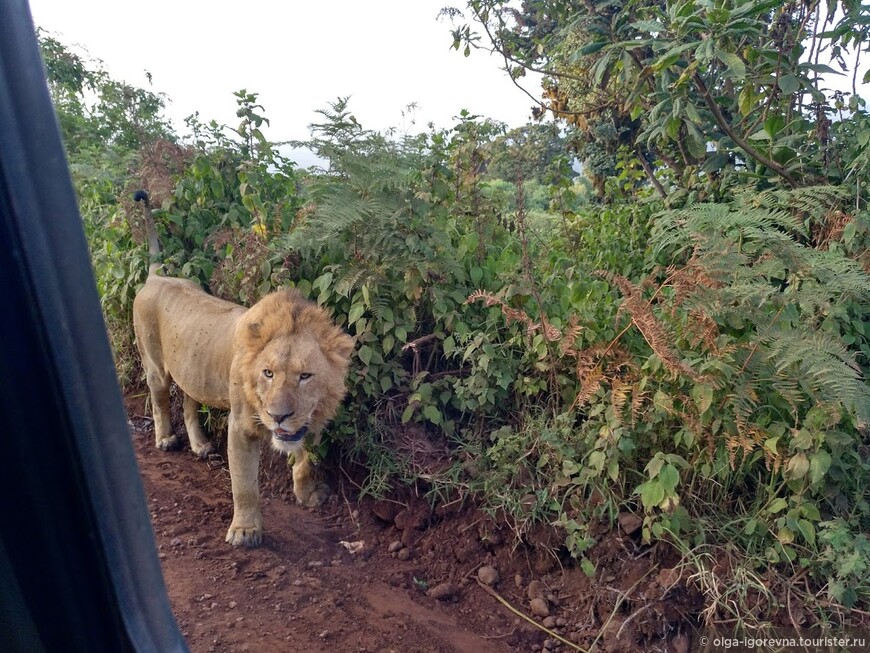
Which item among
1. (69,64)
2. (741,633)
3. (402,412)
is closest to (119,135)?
(69,64)

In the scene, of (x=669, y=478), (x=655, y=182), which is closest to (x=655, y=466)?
(x=669, y=478)

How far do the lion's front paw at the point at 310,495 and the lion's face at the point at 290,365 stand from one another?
0.83 meters

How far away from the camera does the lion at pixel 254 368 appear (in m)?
3.50

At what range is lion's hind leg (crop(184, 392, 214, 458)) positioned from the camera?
5.00 metres

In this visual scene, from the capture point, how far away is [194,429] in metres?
5.04

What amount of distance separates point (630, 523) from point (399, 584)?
49.2 inches

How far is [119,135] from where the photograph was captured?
22.7ft

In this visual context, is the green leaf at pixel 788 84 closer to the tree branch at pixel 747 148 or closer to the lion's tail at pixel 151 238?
the tree branch at pixel 747 148

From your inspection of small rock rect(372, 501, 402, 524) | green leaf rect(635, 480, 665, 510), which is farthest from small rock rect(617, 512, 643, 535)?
small rock rect(372, 501, 402, 524)

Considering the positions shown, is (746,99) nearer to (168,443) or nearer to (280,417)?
(280,417)

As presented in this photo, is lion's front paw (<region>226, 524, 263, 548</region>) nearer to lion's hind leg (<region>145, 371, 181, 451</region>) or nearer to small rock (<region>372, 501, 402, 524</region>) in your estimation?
small rock (<region>372, 501, 402, 524</region>)

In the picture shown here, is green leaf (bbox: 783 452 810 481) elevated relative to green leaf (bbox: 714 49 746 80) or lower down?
lower down

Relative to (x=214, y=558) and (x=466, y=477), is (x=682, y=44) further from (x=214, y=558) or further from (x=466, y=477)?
(x=214, y=558)

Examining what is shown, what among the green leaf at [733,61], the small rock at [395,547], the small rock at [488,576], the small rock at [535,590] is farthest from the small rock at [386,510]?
the green leaf at [733,61]
